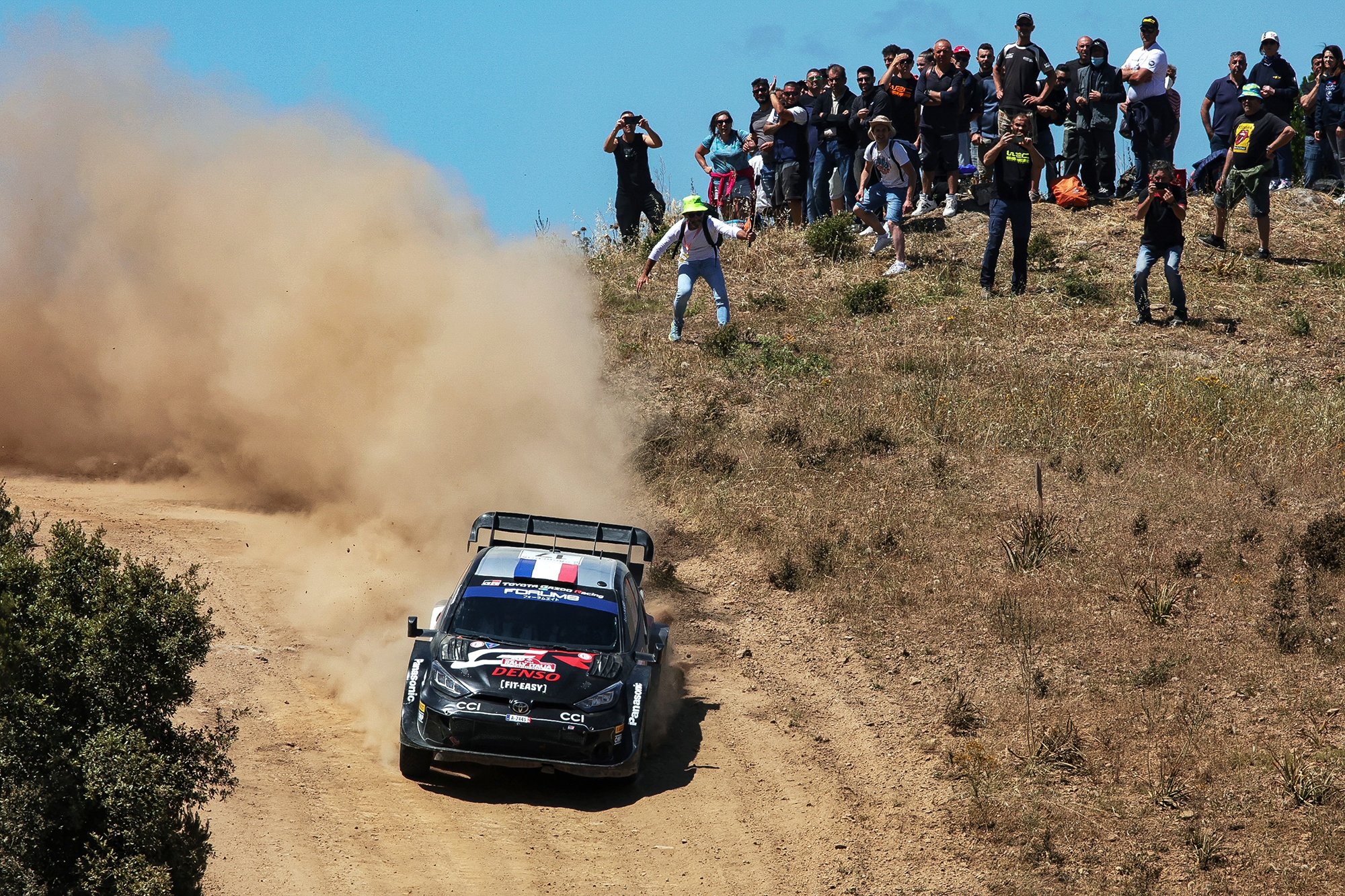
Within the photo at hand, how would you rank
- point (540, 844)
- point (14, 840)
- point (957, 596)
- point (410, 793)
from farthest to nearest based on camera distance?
point (957, 596) < point (410, 793) < point (540, 844) < point (14, 840)

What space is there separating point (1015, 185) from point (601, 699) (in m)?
12.2

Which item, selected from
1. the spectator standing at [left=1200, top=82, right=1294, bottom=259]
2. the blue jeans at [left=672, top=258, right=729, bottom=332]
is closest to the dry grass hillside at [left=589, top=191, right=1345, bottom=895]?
the blue jeans at [left=672, top=258, right=729, bottom=332]

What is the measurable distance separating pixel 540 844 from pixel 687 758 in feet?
6.77

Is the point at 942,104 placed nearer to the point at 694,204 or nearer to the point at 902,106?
the point at 902,106

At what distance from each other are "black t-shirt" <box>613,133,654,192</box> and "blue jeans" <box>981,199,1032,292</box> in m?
5.91

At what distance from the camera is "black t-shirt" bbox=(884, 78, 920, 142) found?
21.5 m

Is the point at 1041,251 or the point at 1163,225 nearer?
the point at 1163,225

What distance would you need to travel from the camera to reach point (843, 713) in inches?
486

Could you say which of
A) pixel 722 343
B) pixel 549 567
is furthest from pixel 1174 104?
pixel 549 567

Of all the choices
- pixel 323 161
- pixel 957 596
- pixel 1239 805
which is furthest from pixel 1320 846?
pixel 323 161

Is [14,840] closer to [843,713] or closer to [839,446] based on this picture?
[843,713]

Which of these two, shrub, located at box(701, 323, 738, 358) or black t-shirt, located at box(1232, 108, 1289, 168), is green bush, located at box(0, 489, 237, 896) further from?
black t-shirt, located at box(1232, 108, 1289, 168)

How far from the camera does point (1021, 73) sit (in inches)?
838

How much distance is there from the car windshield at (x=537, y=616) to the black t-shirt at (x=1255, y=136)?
46.0 feet
